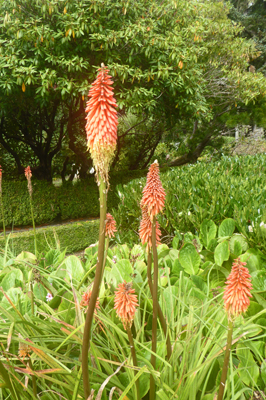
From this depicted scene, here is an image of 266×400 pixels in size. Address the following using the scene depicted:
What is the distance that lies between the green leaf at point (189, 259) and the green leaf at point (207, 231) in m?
0.42

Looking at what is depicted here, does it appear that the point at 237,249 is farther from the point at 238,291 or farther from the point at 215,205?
the point at 238,291

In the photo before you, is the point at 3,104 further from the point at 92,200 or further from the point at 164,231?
the point at 164,231

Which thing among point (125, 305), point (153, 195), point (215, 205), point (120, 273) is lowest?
point (120, 273)

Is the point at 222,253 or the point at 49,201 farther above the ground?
the point at 49,201

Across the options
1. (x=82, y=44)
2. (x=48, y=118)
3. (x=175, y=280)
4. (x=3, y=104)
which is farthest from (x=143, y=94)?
(x=175, y=280)

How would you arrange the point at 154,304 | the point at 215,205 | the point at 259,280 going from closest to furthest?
the point at 154,304 < the point at 259,280 < the point at 215,205

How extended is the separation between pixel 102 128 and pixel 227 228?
1.90m

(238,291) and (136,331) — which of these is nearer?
(238,291)

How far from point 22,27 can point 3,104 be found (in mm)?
1707

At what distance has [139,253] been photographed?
233 cm

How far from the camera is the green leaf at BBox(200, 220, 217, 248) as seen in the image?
2.34 m

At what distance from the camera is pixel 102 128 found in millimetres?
750

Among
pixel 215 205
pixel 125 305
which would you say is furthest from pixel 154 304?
pixel 215 205

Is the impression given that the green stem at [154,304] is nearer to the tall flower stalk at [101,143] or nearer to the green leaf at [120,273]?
the tall flower stalk at [101,143]
